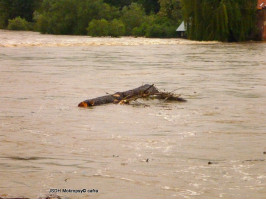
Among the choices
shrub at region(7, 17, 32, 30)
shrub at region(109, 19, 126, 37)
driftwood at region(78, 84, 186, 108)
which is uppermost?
driftwood at region(78, 84, 186, 108)

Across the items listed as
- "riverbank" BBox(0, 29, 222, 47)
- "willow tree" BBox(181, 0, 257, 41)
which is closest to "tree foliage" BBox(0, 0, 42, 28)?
"riverbank" BBox(0, 29, 222, 47)

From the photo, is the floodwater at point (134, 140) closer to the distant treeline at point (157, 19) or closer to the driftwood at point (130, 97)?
the driftwood at point (130, 97)

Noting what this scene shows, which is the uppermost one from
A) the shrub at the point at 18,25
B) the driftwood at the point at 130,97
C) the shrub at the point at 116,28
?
the driftwood at the point at 130,97

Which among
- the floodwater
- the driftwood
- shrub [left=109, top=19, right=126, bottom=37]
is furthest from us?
shrub [left=109, top=19, right=126, bottom=37]

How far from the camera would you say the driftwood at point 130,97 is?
1289 cm

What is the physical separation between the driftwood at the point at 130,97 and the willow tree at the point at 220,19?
92.1ft

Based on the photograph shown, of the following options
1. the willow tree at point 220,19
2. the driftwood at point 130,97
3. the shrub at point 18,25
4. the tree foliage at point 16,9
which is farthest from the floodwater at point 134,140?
the tree foliage at point 16,9

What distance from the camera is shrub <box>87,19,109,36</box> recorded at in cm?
5301

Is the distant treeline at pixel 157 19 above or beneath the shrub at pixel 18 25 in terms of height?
above

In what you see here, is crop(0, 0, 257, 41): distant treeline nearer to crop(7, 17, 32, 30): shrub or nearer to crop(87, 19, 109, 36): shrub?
crop(87, 19, 109, 36): shrub

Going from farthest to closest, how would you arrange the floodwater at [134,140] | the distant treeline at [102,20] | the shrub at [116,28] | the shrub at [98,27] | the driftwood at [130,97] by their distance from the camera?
the distant treeline at [102,20], the shrub at [98,27], the shrub at [116,28], the driftwood at [130,97], the floodwater at [134,140]

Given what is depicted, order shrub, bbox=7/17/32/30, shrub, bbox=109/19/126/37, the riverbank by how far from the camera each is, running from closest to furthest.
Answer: the riverbank, shrub, bbox=109/19/126/37, shrub, bbox=7/17/32/30

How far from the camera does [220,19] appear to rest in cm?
4138

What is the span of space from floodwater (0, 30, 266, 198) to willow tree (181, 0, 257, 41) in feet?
77.3
